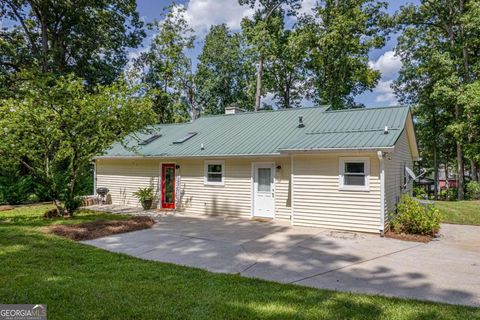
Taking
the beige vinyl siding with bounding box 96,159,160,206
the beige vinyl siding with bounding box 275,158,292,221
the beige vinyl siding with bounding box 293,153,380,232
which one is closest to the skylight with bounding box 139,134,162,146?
the beige vinyl siding with bounding box 96,159,160,206

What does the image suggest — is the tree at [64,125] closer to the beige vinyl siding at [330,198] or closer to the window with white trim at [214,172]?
the window with white trim at [214,172]

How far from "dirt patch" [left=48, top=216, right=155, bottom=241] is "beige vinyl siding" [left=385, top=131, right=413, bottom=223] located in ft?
24.4

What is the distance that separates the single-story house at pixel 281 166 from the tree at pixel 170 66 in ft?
36.3

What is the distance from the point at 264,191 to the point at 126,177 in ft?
24.6

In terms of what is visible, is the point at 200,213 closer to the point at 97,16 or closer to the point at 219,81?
the point at 97,16

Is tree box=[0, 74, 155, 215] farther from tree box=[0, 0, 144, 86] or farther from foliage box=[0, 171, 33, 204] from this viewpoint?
tree box=[0, 0, 144, 86]

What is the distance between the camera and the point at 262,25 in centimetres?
2247

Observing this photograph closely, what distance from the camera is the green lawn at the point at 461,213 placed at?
11.7 meters

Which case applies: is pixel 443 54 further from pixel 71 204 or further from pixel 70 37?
pixel 70 37

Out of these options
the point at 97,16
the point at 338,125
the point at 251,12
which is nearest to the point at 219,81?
the point at 251,12

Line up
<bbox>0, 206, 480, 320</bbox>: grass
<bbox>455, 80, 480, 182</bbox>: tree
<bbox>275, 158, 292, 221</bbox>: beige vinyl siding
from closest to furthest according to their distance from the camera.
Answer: <bbox>0, 206, 480, 320</bbox>: grass < <bbox>275, 158, 292, 221</bbox>: beige vinyl siding < <bbox>455, 80, 480, 182</bbox>: tree

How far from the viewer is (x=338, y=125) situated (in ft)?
37.5

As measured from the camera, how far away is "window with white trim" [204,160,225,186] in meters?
12.7

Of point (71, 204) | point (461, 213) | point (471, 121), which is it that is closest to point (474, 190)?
point (471, 121)
